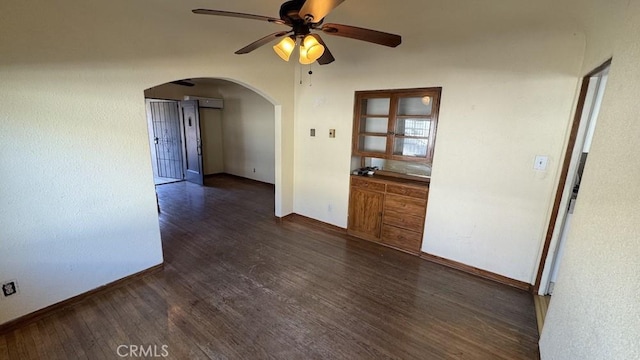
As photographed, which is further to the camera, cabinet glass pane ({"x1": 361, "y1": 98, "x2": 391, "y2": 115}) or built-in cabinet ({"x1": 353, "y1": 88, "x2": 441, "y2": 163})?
cabinet glass pane ({"x1": 361, "y1": 98, "x2": 391, "y2": 115})

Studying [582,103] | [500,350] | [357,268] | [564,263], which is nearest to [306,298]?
[357,268]

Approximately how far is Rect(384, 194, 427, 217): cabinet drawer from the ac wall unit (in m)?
5.16

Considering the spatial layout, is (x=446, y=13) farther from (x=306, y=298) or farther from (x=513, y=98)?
(x=306, y=298)

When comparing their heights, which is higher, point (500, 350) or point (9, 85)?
point (9, 85)

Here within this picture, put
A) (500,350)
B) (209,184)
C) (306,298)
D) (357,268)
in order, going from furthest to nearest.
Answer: (209,184) → (357,268) → (306,298) → (500,350)

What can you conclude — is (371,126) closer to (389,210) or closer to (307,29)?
(389,210)

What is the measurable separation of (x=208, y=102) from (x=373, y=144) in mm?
4781

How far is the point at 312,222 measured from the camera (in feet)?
13.6

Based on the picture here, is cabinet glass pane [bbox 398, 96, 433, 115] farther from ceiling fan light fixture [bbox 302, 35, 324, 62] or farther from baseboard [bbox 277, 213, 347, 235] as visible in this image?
baseboard [bbox 277, 213, 347, 235]

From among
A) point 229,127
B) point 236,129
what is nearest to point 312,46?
Answer: point 236,129

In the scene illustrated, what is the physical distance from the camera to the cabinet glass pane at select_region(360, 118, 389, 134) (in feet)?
11.2

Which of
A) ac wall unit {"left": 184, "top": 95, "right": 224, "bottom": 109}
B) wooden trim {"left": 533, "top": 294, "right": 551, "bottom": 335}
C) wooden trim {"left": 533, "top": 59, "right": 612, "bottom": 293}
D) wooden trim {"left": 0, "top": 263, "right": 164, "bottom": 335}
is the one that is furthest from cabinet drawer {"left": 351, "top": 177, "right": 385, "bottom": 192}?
ac wall unit {"left": 184, "top": 95, "right": 224, "bottom": 109}

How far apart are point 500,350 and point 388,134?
2.27 metres

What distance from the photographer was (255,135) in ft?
21.5
